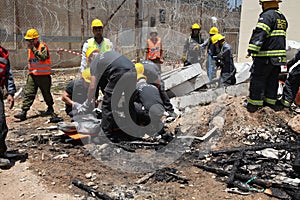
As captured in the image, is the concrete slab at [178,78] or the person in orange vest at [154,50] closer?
the concrete slab at [178,78]

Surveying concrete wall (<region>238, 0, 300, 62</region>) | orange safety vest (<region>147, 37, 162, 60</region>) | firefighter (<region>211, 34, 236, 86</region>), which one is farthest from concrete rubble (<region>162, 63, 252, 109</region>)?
concrete wall (<region>238, 0, 300, 62</region>)

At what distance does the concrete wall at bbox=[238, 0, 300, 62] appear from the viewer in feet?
30.2

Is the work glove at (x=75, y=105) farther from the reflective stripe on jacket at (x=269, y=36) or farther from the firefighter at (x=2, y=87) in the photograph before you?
the reflective stripe on jacket at (x=269, y=36)

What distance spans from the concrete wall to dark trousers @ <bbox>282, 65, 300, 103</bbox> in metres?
4.53

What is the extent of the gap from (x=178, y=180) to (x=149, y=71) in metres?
2.68

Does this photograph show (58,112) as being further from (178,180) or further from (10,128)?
(178,180)

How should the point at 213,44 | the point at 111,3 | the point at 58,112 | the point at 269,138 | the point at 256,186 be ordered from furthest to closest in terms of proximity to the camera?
the point at 111,3
the point at 213,44
the point at 58,112
the point at 269,138
the point at 256,186

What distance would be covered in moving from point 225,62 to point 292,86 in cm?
169

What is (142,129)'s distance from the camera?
4.84 m

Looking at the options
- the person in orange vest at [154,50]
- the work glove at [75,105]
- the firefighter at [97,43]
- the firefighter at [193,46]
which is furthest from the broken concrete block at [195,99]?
the firefighter at [193,46]

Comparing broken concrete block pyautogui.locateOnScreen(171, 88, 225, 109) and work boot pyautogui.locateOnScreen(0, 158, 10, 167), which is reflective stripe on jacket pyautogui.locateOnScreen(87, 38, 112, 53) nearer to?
broken concrete block pyautogui.locateOnScreen(171, 88, 225, 109)

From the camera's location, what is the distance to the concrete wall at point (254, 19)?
922 centimetres

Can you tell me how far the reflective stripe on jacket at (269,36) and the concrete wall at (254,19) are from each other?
16.4 feet

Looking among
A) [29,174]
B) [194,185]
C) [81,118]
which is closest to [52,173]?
[29,174]
